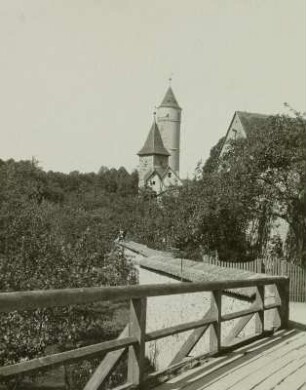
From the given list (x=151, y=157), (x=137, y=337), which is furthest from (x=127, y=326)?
(x=151, y=157)

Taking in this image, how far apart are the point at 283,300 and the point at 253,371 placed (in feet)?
9.11

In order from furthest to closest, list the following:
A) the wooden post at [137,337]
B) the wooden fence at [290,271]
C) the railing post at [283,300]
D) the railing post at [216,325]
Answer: the wooden fence at [290,271] → the railing post at [283,300] → the railing post at [216,325] → the wooden post at [137,337]

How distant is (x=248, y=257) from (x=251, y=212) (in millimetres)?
2705

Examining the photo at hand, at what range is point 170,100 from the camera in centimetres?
9956

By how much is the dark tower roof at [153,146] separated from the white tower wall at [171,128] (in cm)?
915

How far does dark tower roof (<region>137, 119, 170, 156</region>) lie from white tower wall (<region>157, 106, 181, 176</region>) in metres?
9.15

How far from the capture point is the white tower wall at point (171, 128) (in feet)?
320

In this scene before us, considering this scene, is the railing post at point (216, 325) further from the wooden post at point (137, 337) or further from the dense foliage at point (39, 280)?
the dense foliage at point (39, 280)

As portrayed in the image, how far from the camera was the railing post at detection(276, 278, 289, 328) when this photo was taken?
8.08m

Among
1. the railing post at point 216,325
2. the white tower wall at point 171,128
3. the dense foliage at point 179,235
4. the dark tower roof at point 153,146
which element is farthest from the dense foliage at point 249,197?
the white tower wall at point 171,128

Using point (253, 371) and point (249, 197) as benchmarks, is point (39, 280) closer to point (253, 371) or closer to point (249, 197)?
point (253, 371)

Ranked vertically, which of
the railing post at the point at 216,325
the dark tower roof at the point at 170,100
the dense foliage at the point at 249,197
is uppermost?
the dark tower roof at the point at 170,100

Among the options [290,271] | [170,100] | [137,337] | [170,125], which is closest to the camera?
[137,337]

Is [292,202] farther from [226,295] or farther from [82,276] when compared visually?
[226,295]
